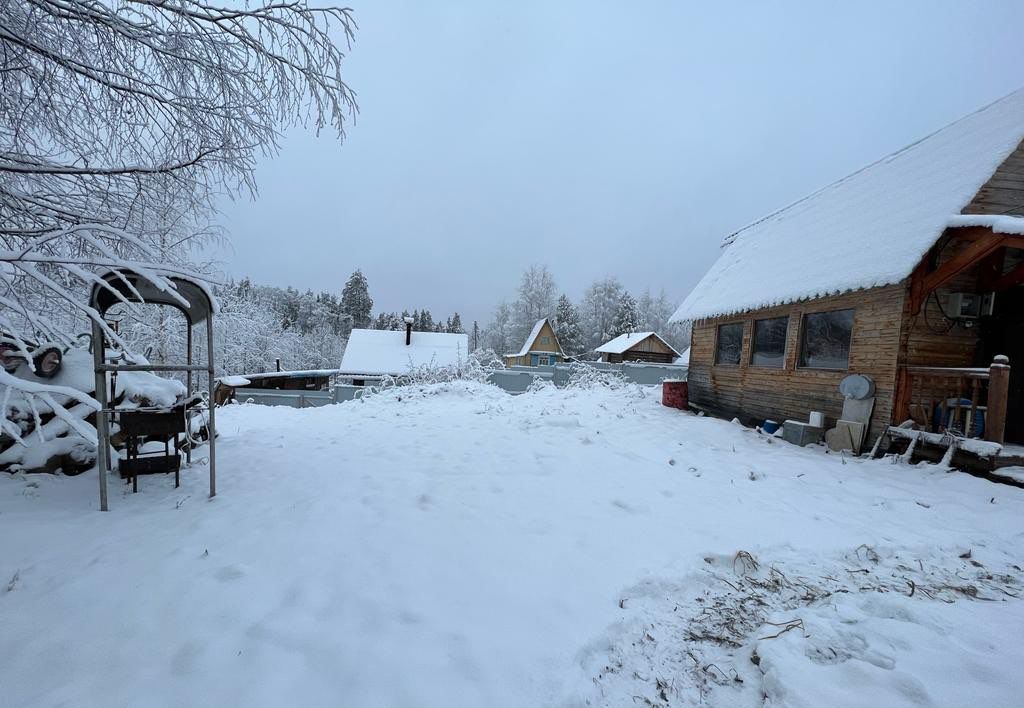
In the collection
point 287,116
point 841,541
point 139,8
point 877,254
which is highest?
point 139,8

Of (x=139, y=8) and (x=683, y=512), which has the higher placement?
(x=139, y=8)

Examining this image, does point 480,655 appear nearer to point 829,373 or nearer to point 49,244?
point 49,244

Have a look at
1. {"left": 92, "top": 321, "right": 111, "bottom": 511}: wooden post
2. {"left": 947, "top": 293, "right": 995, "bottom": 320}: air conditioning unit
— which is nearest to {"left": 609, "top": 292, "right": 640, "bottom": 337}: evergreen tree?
{"left": 947, "top": 293, "right": 995, "bottom": 320}: air conditioning unit

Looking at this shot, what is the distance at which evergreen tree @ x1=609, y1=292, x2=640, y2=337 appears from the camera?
146ft

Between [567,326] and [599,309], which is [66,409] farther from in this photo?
[599,309]

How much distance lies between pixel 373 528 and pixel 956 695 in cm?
350

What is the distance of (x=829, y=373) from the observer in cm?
741

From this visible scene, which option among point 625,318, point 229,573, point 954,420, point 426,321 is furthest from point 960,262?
point 426,321

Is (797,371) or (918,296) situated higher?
A: (918,296)

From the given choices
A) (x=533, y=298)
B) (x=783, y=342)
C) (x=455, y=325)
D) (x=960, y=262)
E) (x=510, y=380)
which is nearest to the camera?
(x=960, y=262)

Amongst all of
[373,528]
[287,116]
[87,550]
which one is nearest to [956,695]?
[373,528]

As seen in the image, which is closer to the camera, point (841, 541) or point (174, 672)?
point (174, 672)

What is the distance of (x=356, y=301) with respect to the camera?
55969 millimetres

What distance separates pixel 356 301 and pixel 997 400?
193 ft
